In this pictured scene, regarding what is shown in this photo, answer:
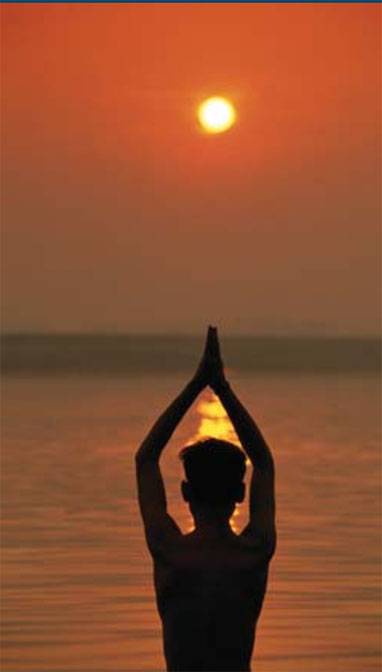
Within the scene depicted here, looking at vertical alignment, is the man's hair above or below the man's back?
above

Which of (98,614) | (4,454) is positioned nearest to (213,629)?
(98,614)

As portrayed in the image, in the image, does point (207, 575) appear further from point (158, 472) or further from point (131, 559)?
point (131, 559)

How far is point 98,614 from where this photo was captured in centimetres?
1625

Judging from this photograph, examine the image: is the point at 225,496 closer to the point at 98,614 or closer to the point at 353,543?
the point at 98,614

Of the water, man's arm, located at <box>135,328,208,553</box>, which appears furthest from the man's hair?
the water

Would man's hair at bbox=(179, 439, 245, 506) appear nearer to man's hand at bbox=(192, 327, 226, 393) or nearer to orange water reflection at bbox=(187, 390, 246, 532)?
man's hand at bbox=(192, 327, 226, 393)

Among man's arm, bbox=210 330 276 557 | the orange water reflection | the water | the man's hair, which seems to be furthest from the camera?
the orange water reflection

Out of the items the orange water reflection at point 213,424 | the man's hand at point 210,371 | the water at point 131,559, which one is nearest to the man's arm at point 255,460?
the man's hand at point 210,371

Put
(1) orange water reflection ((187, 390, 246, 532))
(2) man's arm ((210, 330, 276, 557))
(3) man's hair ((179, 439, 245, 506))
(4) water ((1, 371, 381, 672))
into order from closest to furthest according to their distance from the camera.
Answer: (3) man's hair ((179, 439, 245, 506))
(2) man's arm ((210, 330, 276, 557))
(4) water ((1, 371, 381, 672))
(1) orange water reflection ((187, 390, 246, 532))

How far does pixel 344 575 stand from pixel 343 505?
31.8 feet

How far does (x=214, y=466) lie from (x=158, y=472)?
8.5 inches

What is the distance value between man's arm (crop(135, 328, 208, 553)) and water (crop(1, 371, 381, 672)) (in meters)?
8.63

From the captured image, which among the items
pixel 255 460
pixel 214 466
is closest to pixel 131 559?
pixel 255 460

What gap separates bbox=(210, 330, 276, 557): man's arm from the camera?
197 inches
